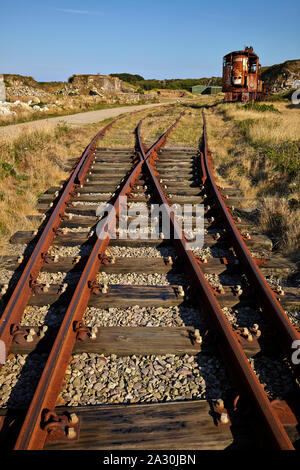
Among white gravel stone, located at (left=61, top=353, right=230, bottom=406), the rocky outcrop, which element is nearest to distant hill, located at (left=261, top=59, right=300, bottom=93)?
the rocky outcrop

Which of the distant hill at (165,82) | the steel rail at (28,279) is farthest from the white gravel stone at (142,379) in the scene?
the distant hill at (165,82)

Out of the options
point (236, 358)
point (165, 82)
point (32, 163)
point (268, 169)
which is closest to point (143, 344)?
point (236, 358)

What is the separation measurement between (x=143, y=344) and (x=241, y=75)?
27324mm

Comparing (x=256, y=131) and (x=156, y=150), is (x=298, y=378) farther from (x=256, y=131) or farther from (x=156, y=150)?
(x=256, y=131)

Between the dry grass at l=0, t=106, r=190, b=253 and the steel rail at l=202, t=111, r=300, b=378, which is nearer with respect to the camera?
the steel rail at l=202, t=111, r=300, b=378

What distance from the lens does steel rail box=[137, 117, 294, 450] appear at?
185cm

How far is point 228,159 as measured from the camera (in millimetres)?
9250

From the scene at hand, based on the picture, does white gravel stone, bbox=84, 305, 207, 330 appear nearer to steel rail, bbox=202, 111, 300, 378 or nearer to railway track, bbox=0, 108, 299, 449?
railway track, bbox=0, 108, 299, 449

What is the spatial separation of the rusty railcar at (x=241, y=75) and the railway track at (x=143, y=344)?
24.5 meters

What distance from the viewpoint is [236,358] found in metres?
2.36

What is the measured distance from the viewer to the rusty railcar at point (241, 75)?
25219 mm

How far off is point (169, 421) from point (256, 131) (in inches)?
416

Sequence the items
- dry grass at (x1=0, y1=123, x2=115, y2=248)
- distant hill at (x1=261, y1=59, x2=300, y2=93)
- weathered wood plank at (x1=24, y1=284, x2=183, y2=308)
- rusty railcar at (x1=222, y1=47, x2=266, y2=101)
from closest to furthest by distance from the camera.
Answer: weathered wood plank at (x1=24, y1=284, x2=183, y2=308)
dry grass at (x1=0, y1=123, x2=115, y2=248)
rusty railcar at (x1=222, y1=47, x2=266, y2=101)
distant hill at (x1=261, y1=59, x2=300, y2=93)
